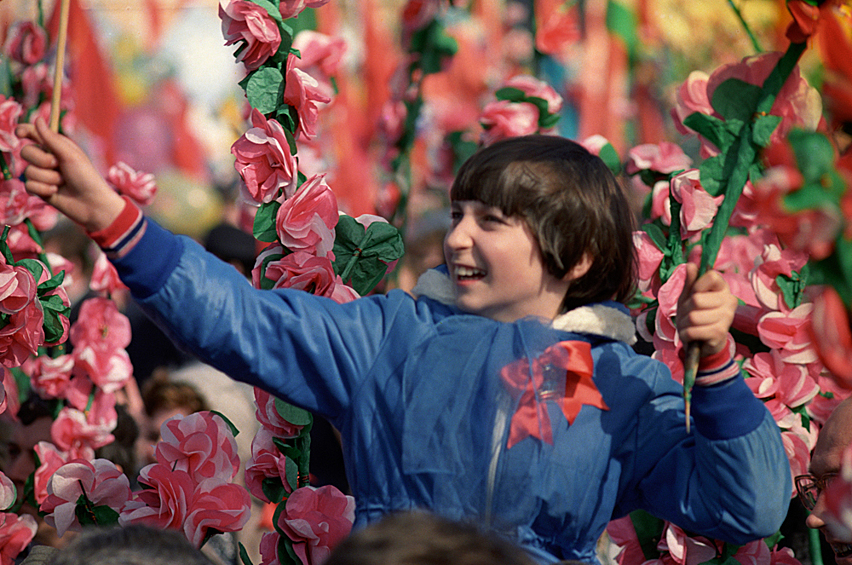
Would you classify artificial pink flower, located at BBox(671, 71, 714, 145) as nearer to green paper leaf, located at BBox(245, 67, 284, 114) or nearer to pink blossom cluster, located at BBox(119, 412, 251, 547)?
green paper leaf, located at BBox(245, 67, 284, 114)

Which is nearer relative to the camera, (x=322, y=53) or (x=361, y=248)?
(x=361, y=248)

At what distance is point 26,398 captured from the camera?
2.37 m

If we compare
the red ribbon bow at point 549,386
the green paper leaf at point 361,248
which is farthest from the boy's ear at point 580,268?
the green paper leaf at point 361,248

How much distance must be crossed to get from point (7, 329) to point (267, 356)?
60cm

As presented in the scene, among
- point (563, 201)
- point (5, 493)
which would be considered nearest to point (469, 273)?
point (563, 201)

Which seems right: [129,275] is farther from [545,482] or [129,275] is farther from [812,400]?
[812,400]

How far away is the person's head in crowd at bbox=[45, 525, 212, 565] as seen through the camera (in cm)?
103

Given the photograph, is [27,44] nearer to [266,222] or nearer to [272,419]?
[266,222]

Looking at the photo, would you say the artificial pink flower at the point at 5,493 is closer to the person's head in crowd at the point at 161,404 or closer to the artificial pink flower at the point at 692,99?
the person's head in crowd at the point at 161,404

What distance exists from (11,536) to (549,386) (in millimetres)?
1074

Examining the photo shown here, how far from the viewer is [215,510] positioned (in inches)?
59.8

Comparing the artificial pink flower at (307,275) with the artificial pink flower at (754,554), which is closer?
the artificial pink flower at (307,275)

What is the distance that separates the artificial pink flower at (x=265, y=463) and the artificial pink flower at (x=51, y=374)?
765 mm

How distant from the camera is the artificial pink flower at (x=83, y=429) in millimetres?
2184
